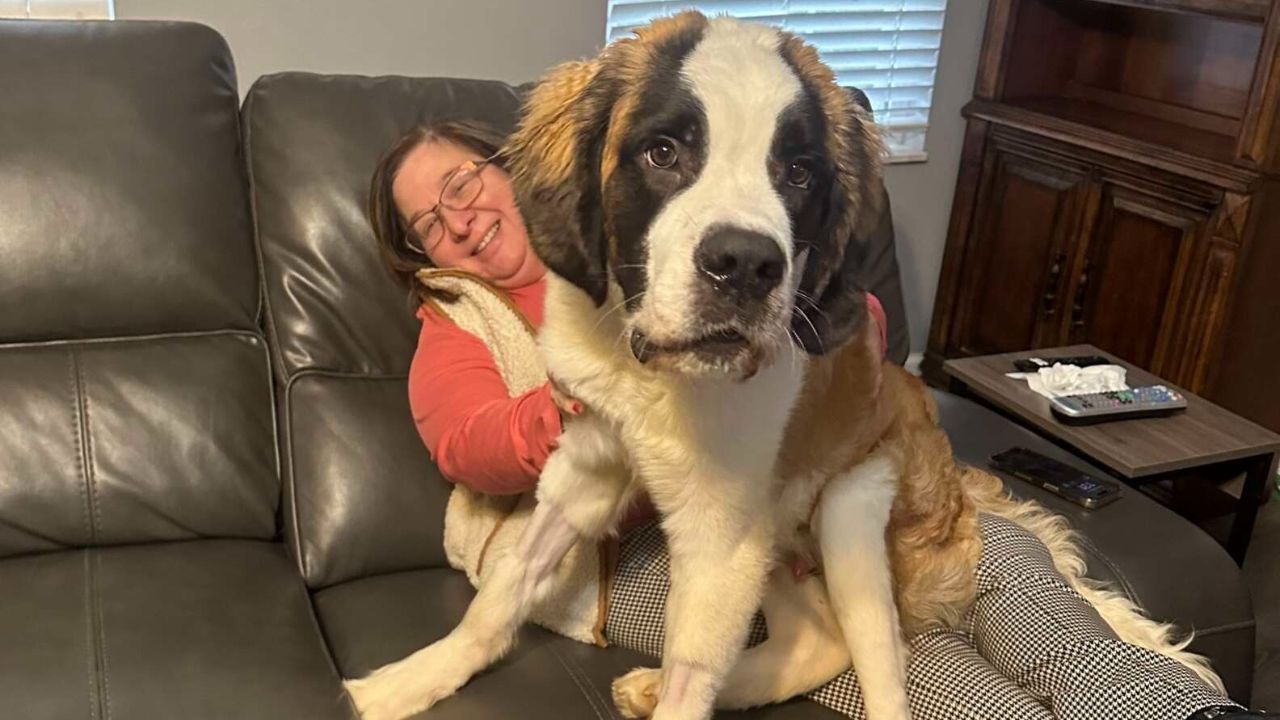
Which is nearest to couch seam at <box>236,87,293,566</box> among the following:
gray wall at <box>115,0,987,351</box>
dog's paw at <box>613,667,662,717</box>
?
gray wall at <box>115,0,987,351</box>

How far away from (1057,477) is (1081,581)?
336mm

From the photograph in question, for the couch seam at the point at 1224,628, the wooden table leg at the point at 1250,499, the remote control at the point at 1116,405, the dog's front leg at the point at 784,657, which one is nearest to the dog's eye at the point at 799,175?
the dog's front leg at the point at 784,657

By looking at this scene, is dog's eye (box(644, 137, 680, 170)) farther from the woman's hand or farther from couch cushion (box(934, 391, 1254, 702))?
couch cushion (box(934, 391, 1254, 702))

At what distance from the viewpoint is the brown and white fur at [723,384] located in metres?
1.13

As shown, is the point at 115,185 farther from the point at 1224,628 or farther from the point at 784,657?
the point at 1224,628

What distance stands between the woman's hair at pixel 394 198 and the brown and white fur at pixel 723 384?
0.54 m

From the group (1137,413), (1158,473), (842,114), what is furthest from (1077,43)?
(842,114)

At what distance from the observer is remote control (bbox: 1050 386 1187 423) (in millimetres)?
2443

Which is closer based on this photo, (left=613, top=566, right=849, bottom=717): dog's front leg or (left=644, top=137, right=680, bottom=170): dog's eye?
(left=644, top=137, right=680, bottom=170): dog's eye

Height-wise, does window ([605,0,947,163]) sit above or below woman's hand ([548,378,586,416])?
above

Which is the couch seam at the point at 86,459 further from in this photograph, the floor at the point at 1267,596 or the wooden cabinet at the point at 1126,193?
the wooden cabinet at the point at 1126,193

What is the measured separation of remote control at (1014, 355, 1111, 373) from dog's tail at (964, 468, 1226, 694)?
32.2 inches

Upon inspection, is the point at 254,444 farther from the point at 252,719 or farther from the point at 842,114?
the point at 842,114

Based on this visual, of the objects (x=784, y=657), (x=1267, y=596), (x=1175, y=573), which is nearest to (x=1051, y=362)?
(x=1267, y=596)
